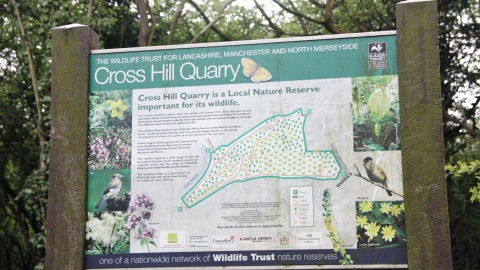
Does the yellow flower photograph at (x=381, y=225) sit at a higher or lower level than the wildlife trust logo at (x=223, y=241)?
higher

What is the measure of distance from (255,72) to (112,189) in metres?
1.44

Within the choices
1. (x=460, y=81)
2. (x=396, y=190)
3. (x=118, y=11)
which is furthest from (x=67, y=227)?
(x=460, y=81)

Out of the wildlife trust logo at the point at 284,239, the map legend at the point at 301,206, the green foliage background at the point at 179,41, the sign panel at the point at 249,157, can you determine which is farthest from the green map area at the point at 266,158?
the green foliage background at the point at 179,41

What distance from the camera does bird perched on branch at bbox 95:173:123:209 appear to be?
514cm

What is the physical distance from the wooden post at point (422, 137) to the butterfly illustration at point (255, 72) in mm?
1006

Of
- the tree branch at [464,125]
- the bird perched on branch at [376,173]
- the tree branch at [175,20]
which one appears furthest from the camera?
the tree branch at [175,20]

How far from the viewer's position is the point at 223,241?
493cm

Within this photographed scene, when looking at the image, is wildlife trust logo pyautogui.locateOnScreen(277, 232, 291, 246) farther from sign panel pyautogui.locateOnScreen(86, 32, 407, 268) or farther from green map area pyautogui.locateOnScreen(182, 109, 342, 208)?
green map area pyautogui.locateOnScreen(182, 109, 342, 208)

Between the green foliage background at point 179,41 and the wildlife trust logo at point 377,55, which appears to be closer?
the wildlife trust logo at point 377,55

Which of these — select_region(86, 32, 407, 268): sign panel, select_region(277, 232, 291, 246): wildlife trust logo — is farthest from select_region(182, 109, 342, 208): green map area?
select_region(277, 232, 291, 246): wildlife trust logo

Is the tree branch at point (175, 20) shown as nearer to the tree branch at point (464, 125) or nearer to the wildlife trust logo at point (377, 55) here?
the tree branch at point (464, 125)

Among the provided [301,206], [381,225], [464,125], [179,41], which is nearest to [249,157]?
[301,206]

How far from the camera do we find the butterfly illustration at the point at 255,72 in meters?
5.11

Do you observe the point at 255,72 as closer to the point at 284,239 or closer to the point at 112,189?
the point at 284,239
